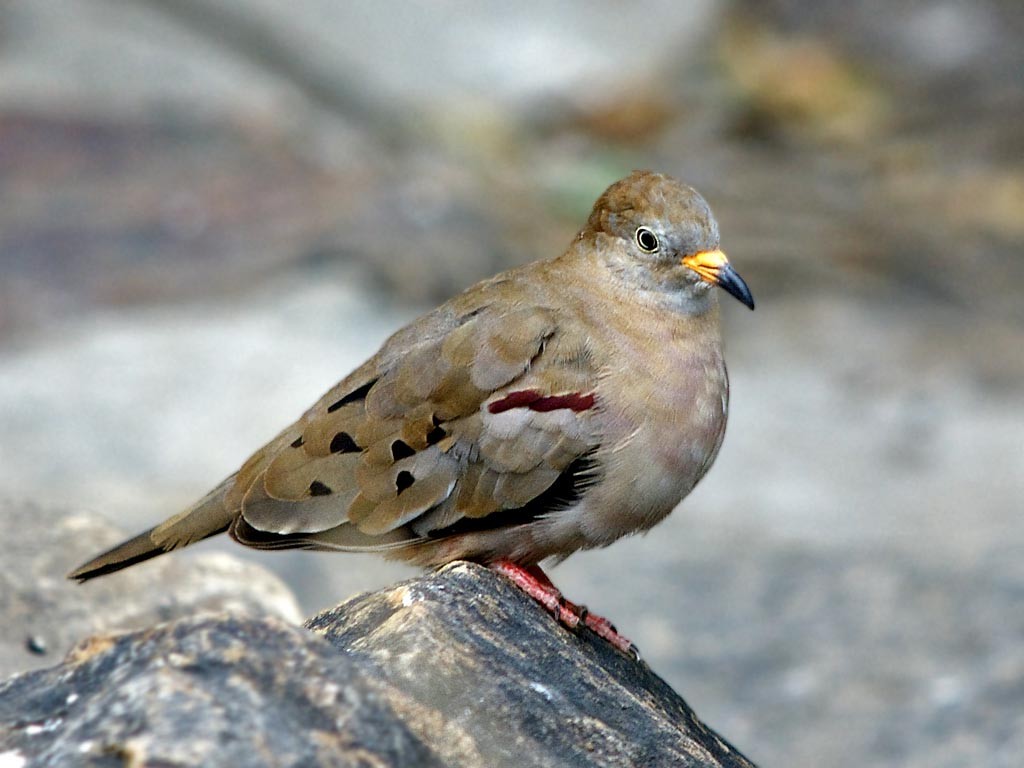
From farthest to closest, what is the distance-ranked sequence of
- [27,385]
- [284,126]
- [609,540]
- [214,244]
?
1. [284,126]
2. [214,244]
3. [27,385]
4. [609,540]

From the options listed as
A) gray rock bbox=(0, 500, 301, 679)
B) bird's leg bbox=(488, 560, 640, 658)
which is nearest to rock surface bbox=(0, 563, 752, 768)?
bird's leg bbox=(488, 560, 640, 658)

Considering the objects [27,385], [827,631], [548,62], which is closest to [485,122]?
[548,62]

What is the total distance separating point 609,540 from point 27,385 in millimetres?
6883

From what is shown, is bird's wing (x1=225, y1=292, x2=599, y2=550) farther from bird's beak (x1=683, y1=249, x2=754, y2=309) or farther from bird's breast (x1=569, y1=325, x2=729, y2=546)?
bird's beak (x1=683, y1=249, x2=754, y2=309)

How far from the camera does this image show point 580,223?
12867 millimetres

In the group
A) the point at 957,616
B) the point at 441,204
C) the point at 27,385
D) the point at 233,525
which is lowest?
the point at 233,525

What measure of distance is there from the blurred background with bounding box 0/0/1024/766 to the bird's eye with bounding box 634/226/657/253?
2.62 m

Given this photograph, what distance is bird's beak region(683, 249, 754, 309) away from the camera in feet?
16.0

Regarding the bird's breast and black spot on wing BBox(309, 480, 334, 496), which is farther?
black spot on wing BBox(309, 480, 334, 496)

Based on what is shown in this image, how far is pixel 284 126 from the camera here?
13875mm

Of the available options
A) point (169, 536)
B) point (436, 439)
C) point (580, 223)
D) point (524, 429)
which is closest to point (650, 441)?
point (524, 429)

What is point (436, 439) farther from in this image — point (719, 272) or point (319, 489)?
point (719, 272)

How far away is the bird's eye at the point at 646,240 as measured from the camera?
504 centimetres

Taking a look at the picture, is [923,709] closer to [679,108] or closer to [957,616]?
[957,616]
